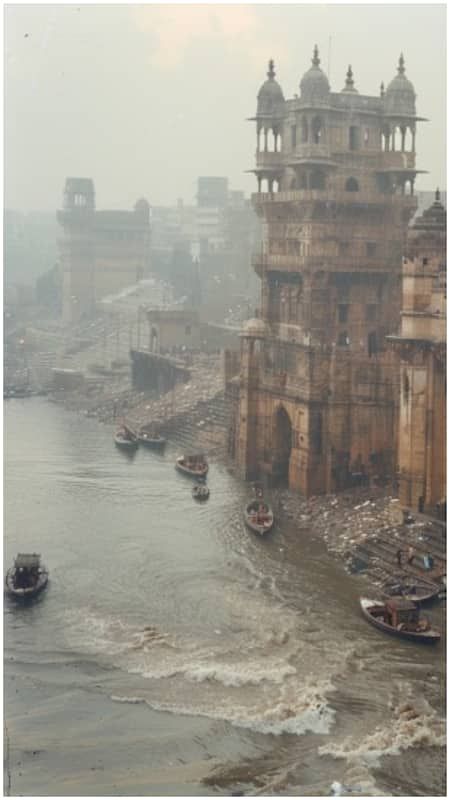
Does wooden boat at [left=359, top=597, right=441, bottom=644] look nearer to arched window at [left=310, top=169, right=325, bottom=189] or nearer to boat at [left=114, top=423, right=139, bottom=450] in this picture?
arched window at [left=310, top=169, right=325, bottom=189]

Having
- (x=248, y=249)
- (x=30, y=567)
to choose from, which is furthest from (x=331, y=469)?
(x=248, y=249)

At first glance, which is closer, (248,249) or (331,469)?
(331,469)

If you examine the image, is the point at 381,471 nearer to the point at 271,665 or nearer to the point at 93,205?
the point at 271,665

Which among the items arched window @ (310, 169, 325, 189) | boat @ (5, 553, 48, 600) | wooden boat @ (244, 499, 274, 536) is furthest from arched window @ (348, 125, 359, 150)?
boat @ (5, 553, 48, 600)

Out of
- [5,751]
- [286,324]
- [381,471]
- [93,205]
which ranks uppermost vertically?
[93,205]

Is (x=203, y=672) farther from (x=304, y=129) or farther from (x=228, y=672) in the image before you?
(x=304, y=129)

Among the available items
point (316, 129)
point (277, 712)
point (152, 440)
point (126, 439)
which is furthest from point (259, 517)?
point (126, 439)

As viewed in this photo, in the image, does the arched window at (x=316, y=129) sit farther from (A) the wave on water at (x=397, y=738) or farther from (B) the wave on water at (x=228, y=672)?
(A) the wave on water at (x=397, y=738)
